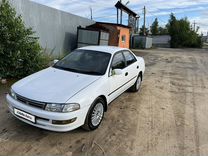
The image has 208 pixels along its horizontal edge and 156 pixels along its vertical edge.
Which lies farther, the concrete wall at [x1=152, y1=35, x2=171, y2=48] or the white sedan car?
the concrete wall at [x1=152, y1=35, x2=171, y2=48]

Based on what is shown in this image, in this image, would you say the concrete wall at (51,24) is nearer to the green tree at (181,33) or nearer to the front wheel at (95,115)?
the front wheel at (95,115)

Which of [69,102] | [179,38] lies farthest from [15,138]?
[179,38]

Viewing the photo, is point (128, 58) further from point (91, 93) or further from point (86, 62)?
point (91, 93)

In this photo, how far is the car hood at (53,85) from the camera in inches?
134

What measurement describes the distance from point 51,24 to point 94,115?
820 cm

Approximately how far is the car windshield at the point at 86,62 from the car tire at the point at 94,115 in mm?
664

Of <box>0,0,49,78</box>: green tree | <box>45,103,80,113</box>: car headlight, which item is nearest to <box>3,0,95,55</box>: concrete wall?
<box>0,0,49,78</box>: green tree

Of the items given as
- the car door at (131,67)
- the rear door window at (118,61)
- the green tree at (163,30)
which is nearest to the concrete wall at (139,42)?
the green tree at (163,30)

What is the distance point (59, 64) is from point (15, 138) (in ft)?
6.20

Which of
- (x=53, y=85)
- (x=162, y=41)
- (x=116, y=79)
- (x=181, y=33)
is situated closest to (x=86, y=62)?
(x=116, y=79)

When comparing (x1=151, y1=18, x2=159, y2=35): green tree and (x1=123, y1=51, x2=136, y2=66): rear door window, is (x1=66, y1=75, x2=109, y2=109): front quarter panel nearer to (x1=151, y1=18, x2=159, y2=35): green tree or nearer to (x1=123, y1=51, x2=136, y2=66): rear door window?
(x1=123, y1=51, x2=136, y2=66): rear door window

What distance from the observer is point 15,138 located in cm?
359

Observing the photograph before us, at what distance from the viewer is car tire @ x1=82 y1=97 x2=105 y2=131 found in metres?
3.71

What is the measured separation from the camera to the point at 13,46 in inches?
256
